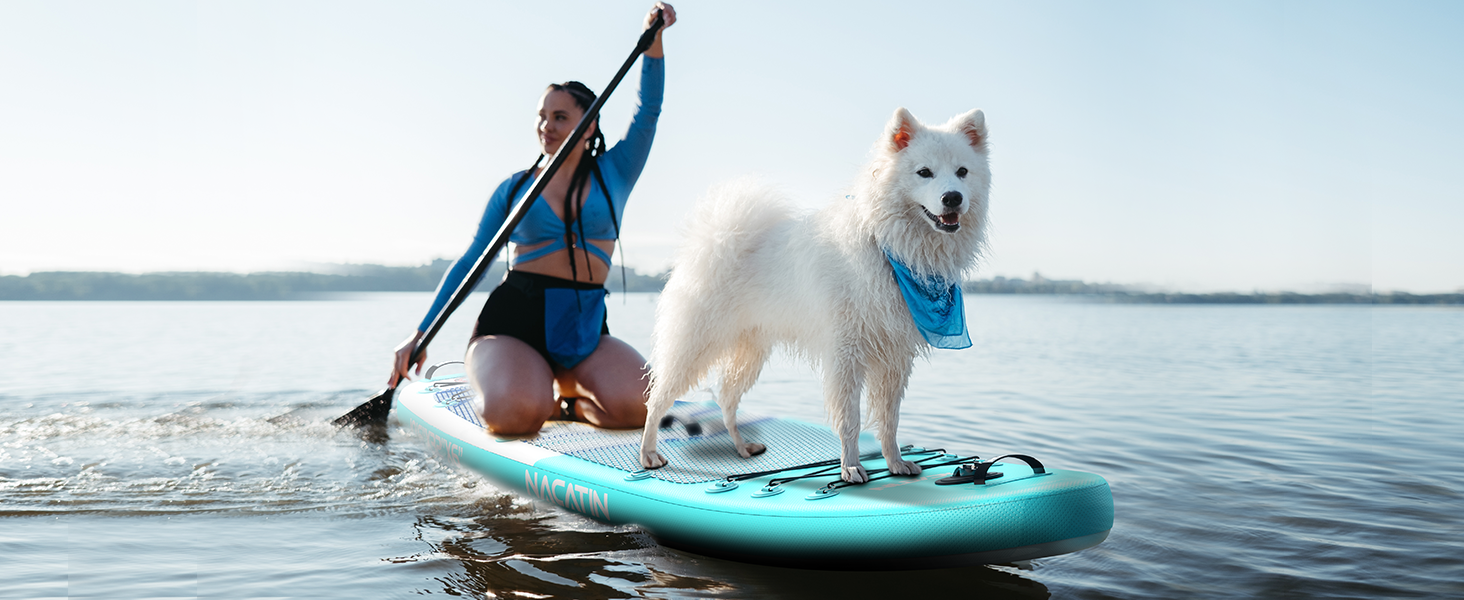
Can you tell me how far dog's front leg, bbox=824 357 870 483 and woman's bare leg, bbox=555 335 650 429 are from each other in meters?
1.61

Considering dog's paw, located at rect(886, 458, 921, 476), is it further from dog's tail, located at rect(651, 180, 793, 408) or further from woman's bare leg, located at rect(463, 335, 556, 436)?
woman's bare leg, located at rect(463, 335, 556, 436)

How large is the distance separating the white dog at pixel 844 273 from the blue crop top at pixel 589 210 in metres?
0.99

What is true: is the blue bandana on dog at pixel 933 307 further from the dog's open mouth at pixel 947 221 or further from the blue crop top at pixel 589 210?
the blue crop top at pixel 589 210

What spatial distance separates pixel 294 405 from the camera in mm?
8203

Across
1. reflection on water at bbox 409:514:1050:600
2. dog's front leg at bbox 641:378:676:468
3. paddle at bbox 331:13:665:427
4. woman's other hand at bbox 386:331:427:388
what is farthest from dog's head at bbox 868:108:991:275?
woman's other hand at bbox 386:331:427:388

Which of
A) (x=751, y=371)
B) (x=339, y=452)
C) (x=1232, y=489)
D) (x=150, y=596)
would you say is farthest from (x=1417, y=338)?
(x=150, y=596)

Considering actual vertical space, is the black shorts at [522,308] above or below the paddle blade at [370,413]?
above

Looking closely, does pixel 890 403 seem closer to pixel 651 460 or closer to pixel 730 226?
pixel 730 226

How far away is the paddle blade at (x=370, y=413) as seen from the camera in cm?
629

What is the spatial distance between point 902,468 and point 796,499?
474mm

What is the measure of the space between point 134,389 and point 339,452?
5.28 m

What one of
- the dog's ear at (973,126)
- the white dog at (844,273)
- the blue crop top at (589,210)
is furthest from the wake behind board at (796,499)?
the dog's ear at (973,126)

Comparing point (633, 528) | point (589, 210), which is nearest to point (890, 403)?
point (633, 528)

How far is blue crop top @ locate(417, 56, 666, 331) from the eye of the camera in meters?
4.43
